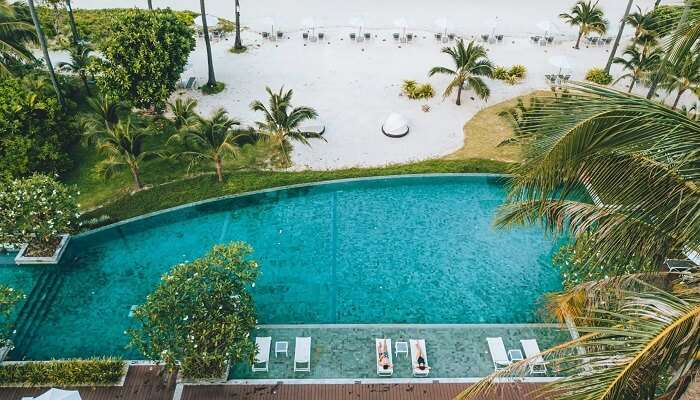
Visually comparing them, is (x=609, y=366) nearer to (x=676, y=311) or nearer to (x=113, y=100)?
(x=676, y=311)

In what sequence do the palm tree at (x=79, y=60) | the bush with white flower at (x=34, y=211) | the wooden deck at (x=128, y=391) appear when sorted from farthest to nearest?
the palm tree at (x=79, y=60) < the bush with white flower at (x=34, y=211) < the wooden deck at (x=128, y=391)

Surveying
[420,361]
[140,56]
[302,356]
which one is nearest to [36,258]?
[140,56]

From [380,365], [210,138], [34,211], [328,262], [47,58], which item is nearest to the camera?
[380,365]

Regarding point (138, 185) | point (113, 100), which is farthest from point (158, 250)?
point (113, 100)

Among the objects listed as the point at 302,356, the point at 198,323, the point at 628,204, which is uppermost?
the point at 628,204

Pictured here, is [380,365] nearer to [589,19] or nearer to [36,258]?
[36,258]

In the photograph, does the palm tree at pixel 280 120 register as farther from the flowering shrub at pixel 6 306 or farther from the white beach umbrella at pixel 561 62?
the white beach umbrella at pixel 561 62

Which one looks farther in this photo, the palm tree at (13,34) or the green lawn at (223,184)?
the palm tree at (13,34)

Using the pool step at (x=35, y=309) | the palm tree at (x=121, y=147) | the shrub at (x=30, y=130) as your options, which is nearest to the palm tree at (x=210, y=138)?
the palm tree at (x=121, y=147)
